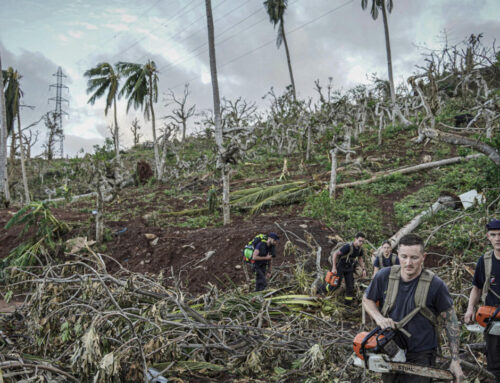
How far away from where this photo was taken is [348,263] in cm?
617

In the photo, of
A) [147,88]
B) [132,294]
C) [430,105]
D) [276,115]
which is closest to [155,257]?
[132,294]

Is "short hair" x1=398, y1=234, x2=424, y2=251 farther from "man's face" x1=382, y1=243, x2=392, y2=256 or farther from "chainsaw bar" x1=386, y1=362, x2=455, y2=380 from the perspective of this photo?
"man's face" x1=382, y1=243, x2=392, y2=256

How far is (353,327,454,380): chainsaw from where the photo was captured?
2361 millimetres

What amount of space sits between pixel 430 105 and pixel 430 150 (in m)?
10.1

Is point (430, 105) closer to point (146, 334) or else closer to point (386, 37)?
point (146, 334)

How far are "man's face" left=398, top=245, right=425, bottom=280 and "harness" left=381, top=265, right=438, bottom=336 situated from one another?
6 centimetres

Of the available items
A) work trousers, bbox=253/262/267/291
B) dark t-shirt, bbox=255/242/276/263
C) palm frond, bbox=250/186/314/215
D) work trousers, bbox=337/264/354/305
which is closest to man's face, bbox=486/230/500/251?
work trousers, bbox=337/264/354/305

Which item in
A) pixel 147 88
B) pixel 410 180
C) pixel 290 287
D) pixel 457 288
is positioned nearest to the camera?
pixel 457 288

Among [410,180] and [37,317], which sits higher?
[410,180]

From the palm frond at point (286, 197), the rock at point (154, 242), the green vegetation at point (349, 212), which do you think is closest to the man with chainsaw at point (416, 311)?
the green vegetation at point (349, 212)

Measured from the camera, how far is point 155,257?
888 centimetres

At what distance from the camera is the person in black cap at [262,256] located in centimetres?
635

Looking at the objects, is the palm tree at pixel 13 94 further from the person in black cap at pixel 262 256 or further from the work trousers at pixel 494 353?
the work trousers at pixel 494 353

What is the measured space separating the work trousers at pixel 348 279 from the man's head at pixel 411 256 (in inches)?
144
